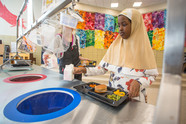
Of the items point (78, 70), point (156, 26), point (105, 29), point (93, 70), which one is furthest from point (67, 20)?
point (156, 26)

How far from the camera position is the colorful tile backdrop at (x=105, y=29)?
4.39 meters

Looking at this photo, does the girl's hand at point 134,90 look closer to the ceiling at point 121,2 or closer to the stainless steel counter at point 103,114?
the stainless steel counter at point 103,114

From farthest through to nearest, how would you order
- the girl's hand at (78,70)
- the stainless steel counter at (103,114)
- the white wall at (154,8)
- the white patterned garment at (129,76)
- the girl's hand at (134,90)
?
the white wall at (154,8), the girl's hand at (78,70), the white patterned garment at (129,76), the girl's hand at (134,90), the stainless steel counter at (103,114)

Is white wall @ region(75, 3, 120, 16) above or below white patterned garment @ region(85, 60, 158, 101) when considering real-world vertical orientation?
above

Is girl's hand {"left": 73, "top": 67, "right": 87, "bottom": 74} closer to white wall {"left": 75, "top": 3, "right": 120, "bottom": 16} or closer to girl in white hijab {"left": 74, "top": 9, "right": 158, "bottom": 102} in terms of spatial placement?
girl in white hijab {"left": 74, "top": 9, "right": 158, "bottom": 102}

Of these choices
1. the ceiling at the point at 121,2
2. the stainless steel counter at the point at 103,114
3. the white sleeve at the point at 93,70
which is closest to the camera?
the stainless steel counter at the point at 103,114

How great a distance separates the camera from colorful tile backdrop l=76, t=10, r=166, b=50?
4.39 m

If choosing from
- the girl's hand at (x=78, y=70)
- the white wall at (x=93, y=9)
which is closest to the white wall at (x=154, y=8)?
the white wall at (x=93, y=9)

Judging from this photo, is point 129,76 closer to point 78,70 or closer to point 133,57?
point 133,57

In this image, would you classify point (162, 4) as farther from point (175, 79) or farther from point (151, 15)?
point (175, 79)

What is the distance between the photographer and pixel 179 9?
0.61 feet

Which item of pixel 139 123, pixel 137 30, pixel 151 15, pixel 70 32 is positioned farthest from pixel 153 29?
pixel 139 123

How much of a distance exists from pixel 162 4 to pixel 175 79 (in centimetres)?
558

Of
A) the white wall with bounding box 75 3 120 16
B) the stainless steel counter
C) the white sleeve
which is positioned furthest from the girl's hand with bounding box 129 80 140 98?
the white wall with bounding box 75 3 120 16
